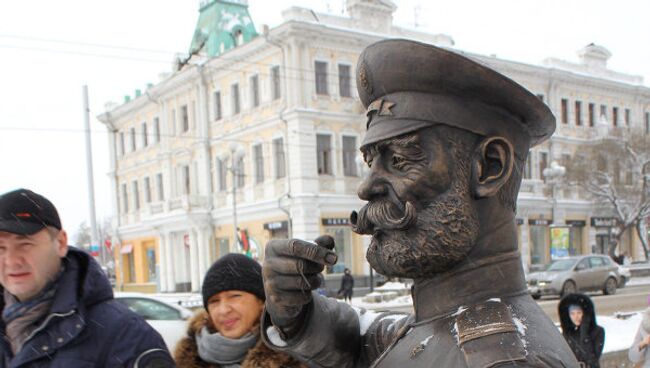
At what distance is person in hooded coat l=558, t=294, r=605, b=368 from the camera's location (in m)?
5.57

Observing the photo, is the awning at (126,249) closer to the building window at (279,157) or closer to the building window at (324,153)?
the building window at (279,157)

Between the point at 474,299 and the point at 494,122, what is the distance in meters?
0.38

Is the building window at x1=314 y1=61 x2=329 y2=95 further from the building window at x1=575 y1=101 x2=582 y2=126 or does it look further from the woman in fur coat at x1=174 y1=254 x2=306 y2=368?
the woman in fur coat at x1=174 y1=254 x2=306 y2=368

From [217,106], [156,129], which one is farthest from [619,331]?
[156,129]

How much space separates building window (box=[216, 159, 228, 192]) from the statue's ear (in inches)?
1071

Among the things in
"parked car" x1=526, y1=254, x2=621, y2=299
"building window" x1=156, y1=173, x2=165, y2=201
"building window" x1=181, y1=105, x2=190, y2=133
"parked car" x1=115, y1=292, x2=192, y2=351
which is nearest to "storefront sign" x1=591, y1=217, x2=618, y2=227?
"parked car" x1=526, y1=254, x2=621, y2=299

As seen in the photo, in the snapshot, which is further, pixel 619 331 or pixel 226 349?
pixel 619 331

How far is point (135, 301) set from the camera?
814 cm

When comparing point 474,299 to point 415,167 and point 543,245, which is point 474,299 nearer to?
point 415,167

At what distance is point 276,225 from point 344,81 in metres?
6.49

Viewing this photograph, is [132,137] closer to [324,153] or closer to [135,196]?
[135,196]

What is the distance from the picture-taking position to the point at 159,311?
8203mm

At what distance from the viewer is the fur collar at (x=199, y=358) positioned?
2.76 m

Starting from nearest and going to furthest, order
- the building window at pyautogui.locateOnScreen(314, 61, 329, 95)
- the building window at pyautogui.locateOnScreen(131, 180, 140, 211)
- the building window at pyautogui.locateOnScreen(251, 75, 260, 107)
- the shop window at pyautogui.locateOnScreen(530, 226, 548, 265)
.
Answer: the building window at pyautogui.locateOnScreen(314, 61, 329, 95), the building window at pyautogui.locateOnScreen(251, 75, 260, 107), the shop window at pyautogui.locateOnScreen(530, 226, 548, 265), the building window at pyautogui.locateOnScreen(131, 180, 140, 211)
